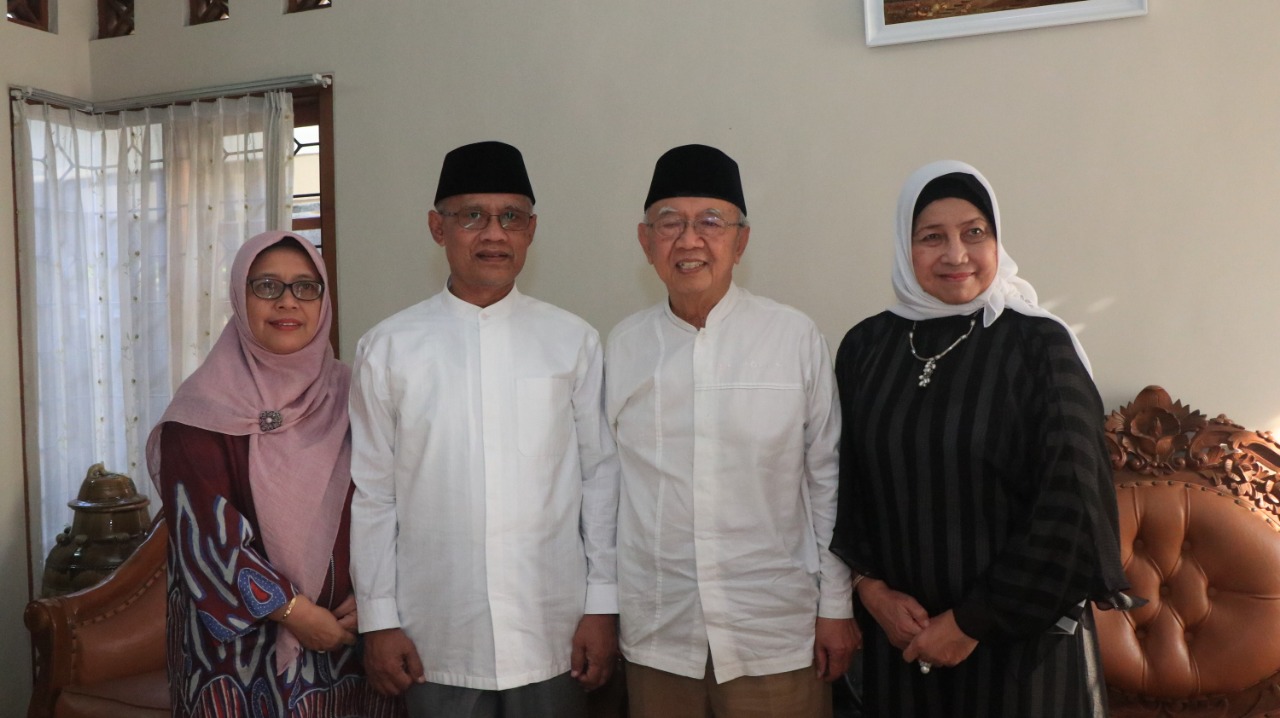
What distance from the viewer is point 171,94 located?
11.8ft

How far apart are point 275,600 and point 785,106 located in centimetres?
199

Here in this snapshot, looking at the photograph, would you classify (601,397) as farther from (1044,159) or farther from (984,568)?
(1044,159)

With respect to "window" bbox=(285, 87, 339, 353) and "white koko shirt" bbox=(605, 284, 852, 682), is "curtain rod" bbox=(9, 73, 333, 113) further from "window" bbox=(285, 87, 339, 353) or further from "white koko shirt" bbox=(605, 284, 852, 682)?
"white koko shirt" bbox=(605, 284, 852, 682)

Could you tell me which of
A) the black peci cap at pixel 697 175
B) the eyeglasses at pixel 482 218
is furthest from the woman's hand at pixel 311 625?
the black peci cap at pixel 697 175

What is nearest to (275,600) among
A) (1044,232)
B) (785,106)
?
(785,106)

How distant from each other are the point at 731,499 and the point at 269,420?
3.15 feet

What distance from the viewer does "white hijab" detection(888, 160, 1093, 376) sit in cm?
176

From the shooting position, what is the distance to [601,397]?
2152mm

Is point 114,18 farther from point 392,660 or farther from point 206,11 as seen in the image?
point 392,660

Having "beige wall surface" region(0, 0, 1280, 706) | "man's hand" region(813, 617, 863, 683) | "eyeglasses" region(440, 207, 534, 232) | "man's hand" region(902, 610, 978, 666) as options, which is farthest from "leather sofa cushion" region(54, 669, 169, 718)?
"man's hand" region(902, 610, 978, 666)

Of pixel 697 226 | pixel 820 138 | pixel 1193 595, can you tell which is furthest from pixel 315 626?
pixel 1193 595

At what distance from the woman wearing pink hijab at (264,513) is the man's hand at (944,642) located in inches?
44.8

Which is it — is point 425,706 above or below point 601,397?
below

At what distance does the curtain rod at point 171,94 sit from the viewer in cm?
341
